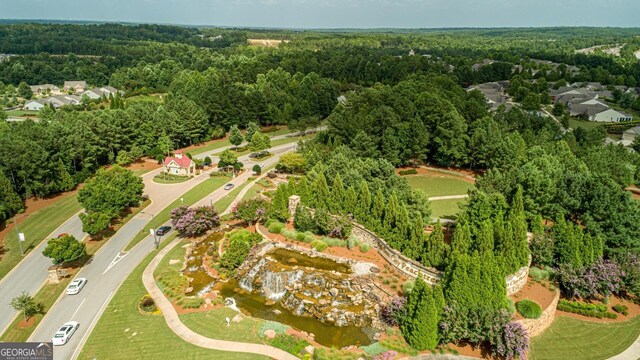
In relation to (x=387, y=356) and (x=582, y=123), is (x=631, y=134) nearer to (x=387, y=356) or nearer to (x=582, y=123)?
(x=582, y=123)

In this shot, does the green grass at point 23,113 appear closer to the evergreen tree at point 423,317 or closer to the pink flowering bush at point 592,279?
the evergreen tree at point 423,317

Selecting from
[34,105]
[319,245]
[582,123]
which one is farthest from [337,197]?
[34,105]

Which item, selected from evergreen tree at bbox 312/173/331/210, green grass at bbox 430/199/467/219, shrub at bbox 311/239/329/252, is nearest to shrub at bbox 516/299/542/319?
shrub at bbox 311/239/329/252

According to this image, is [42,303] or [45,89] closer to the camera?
[42,303]

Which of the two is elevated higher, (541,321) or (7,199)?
(7,199)

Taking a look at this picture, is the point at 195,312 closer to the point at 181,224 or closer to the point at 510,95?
the point at 181,224

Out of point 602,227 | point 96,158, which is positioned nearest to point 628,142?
point 602,227
